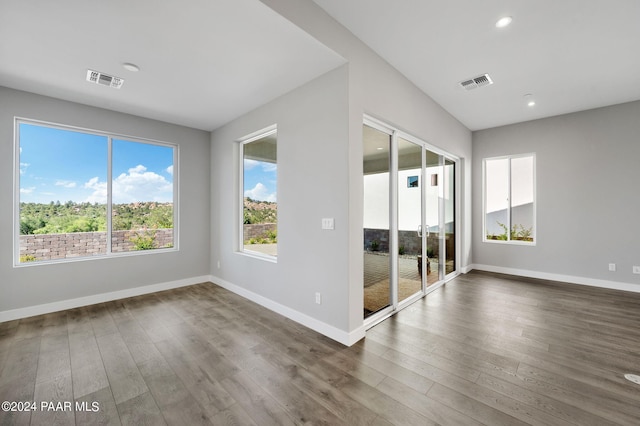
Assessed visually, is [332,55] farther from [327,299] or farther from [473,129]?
[473,129]

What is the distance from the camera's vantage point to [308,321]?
3.00m

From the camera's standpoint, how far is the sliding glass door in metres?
3.18

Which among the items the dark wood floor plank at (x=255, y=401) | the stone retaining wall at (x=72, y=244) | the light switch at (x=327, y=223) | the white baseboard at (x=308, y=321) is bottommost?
the dark wood floor plank at (x=255, y=401)

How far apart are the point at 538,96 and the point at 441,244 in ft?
9.12

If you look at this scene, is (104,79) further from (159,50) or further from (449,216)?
(449,216)

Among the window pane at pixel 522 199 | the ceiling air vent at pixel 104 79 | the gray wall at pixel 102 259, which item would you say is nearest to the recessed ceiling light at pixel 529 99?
the window pane at pixel 522 199

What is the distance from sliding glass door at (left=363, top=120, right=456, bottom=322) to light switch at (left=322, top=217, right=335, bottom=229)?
48 cm

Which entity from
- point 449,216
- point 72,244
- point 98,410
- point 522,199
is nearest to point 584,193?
point 522,199

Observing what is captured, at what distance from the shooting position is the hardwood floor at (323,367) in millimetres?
1739

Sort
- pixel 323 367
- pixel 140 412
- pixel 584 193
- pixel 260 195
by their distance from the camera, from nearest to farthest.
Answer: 1. pixel 140 412
2. pixel 323 367
3. pixel 260 195
4. pixel 584 193

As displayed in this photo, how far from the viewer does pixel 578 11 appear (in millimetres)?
2344

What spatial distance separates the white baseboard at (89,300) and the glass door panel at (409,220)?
12.1 ft

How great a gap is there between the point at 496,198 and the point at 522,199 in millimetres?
455

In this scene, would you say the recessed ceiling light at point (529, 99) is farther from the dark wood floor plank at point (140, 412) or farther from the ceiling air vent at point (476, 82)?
the dark wood floor plank at point (140, 412)
